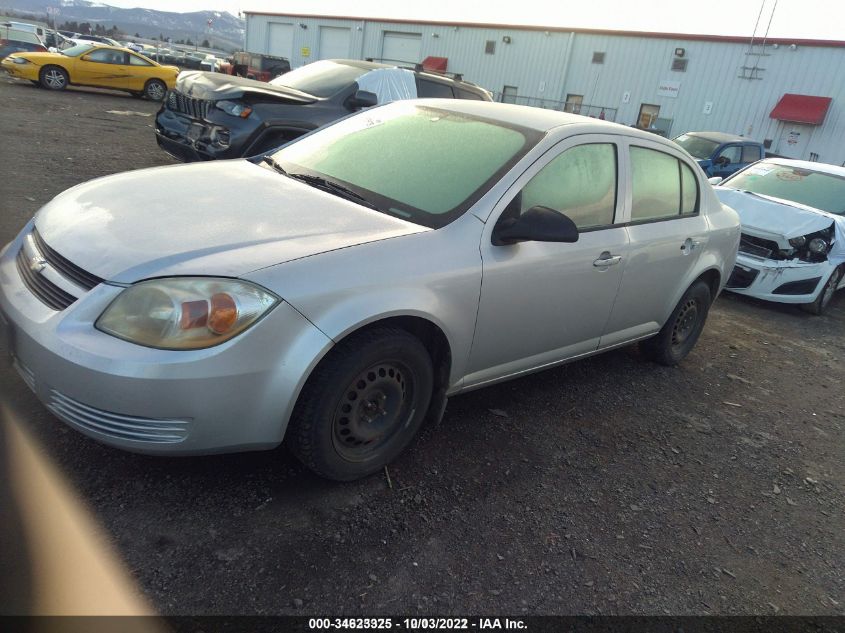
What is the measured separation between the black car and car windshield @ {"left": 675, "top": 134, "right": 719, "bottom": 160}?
7.80 meters

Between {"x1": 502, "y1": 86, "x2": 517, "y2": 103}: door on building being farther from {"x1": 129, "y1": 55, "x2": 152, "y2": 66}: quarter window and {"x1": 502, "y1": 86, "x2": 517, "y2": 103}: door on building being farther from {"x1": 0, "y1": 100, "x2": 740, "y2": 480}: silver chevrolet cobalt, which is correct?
{"x1": 0, "y1": 100, "x2": 740, "y2": 480}: silver chevrolet cobalt

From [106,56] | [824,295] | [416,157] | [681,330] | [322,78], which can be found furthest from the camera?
[106,56]

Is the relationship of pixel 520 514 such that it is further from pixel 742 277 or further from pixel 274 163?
pixel 742 277

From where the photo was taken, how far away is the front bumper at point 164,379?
2121 millimetres

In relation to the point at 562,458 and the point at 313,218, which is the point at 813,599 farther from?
the point at 313,218

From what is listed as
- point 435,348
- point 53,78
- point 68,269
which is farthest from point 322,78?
point 53,78

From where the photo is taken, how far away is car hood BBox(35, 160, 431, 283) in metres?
2.31

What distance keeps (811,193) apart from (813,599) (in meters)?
6.57

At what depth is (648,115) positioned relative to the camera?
27.5 m

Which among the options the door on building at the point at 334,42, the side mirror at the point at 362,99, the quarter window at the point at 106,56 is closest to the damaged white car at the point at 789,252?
the side mirror at the point at 362,99

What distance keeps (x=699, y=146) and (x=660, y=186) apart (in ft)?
33.1

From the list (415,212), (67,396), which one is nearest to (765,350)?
(415,212)

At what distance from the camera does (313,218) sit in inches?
108

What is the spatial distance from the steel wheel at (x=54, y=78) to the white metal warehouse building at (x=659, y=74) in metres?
20.4
